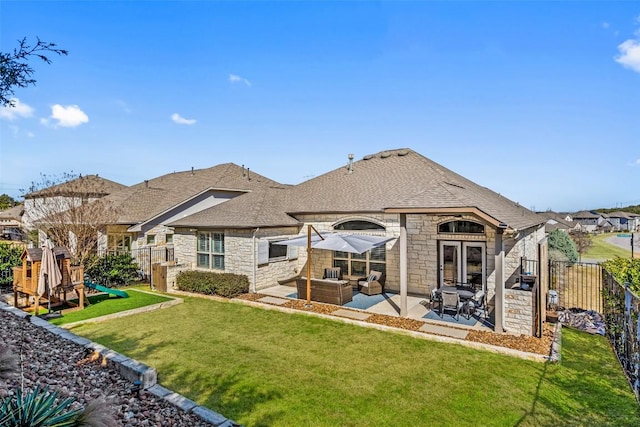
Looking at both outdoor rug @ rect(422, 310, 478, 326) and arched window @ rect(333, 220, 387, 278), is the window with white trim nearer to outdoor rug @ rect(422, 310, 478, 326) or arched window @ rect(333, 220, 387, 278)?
arched window @ rect(333, 220, 387, 278)

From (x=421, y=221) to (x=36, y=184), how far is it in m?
22.7

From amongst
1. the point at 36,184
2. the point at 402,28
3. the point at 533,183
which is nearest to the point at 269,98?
the point at 402,28

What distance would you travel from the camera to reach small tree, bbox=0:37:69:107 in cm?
556

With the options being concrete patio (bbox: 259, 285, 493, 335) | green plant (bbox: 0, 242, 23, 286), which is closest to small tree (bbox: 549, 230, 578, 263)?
concrete patio (bbox: 259, 285, 493, 335)

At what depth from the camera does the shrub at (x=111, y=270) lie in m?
16.5

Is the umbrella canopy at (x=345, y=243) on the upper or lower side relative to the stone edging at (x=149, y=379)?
upper

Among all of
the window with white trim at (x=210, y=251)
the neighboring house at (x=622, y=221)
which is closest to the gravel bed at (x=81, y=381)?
the window with white trim at (x=210, y=251)

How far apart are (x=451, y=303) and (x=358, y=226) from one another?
5723 mm

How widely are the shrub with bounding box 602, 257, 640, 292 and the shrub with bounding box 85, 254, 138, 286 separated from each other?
63.5 feet

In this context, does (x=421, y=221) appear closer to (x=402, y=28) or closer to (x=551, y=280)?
(x=551, y=280)

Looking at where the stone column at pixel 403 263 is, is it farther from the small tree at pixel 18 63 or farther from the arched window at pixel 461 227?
the small tree at pixel 18 63

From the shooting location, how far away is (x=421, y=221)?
1412 centimetres

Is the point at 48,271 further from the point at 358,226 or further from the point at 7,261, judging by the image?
the point at 358,226

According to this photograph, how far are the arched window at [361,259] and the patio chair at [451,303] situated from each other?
165 inches
